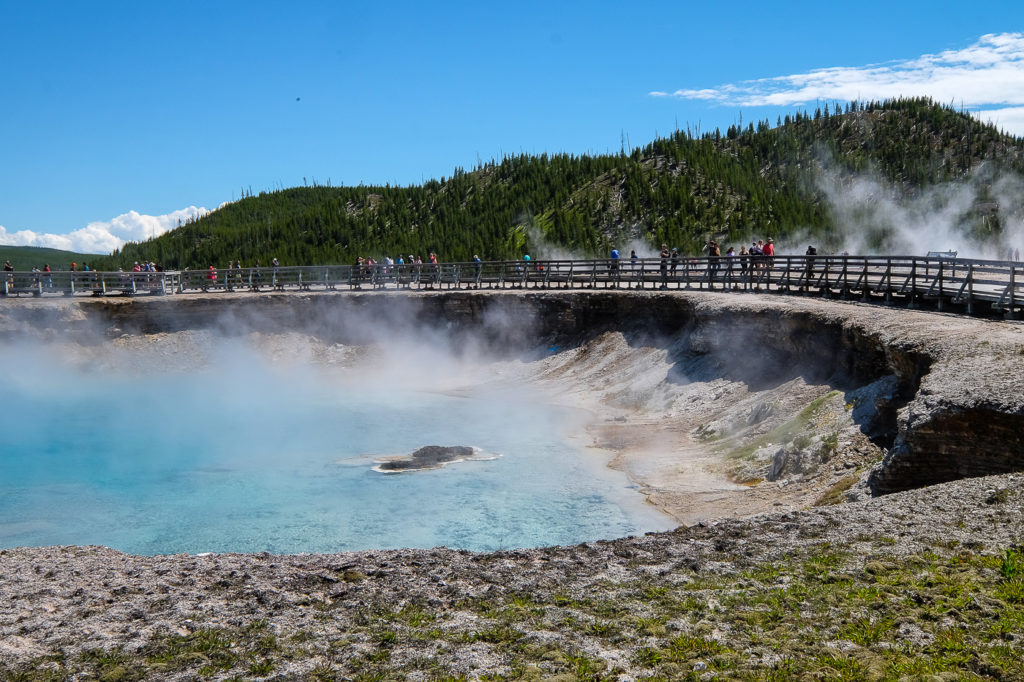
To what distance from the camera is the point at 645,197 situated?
265 ft

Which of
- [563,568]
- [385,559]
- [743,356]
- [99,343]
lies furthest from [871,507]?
[99,343]

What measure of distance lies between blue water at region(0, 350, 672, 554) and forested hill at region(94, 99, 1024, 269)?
41.0 metres

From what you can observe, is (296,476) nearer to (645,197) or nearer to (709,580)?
(709,580)

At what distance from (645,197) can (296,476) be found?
204ft

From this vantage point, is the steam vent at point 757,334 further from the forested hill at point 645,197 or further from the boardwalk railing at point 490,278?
the forested hill at point 645,197

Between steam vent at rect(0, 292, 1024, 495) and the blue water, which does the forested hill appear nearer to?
steam vent at rect(0, 292, 1024, 495)

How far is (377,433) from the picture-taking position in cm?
2878

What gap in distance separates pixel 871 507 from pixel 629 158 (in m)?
80.4

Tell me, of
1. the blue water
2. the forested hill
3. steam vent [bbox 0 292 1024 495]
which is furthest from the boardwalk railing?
the forested hill

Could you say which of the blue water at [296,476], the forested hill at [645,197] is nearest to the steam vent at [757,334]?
the blue water at [296,476]

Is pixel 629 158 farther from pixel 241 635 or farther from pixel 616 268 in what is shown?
pixel 241 635

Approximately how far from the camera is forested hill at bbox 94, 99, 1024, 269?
75938 millimetres

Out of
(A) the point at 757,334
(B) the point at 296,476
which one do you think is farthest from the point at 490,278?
(B) the point at 296,476

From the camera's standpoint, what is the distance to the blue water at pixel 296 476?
699 inches
